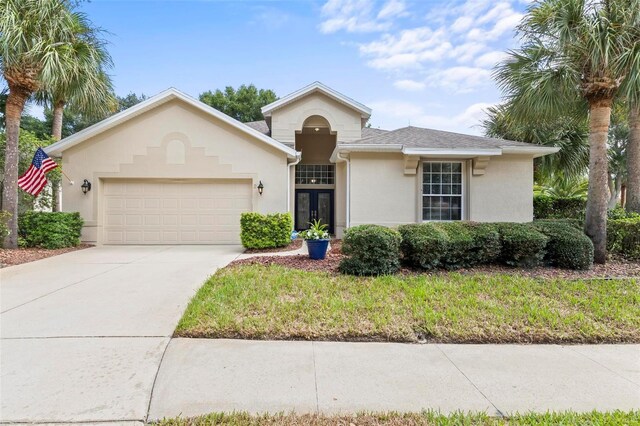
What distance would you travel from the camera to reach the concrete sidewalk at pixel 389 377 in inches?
108

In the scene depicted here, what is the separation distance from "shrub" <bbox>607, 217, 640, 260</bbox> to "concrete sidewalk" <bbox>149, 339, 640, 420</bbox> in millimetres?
6094

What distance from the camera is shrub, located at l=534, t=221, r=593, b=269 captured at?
280 inches

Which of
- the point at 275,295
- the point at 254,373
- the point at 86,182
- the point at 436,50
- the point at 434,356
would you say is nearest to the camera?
the point at 254,373

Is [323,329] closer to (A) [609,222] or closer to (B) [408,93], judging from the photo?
(A) [609,222]

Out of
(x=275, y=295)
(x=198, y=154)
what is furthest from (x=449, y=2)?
(x=275, y=295)

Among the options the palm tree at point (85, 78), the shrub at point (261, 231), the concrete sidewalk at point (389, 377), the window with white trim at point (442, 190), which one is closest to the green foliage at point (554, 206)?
the window with white trim at point (442, 190)

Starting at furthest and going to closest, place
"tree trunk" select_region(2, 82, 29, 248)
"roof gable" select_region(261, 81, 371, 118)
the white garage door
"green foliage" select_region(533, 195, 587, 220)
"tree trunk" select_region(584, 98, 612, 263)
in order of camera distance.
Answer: "green foliage" select_region(533, 195, 587, 220) → "roof gable" select_region(261, 81, 371, 118) → the white garage door → "tree trunk" select_region(2, 82, 29, 248) → "tree trunk" select_region(584, 98, 612, 263)

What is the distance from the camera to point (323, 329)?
162 inches

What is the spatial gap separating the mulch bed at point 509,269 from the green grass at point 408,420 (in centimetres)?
419

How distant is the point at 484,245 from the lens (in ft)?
23.2

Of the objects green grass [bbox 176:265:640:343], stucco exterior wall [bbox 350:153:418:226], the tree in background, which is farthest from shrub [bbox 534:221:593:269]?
the tree in background

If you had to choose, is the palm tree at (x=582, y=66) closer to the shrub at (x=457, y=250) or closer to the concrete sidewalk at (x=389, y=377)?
the shrub at (x=457, y=250)

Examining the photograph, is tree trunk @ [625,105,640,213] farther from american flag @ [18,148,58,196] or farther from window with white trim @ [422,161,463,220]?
american flag @ [18,148,58,196]

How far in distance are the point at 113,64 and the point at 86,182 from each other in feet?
14.2
